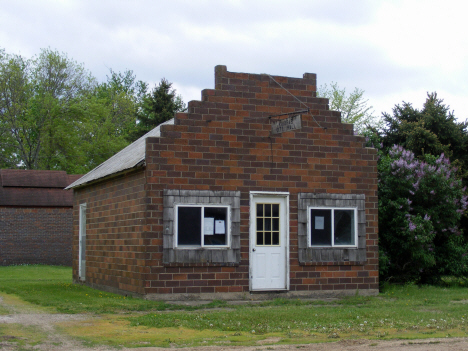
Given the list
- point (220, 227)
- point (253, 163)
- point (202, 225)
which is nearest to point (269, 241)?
point (220, 227)

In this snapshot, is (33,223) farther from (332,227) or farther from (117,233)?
(332,227)

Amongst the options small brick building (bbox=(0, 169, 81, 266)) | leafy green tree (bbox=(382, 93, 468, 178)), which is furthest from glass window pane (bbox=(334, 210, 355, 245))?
small brick building (bbox=(0, 169, 81, 266))

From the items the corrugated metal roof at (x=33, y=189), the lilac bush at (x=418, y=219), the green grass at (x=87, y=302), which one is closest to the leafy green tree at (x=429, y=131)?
the lilac bush at (x=418, y=219)

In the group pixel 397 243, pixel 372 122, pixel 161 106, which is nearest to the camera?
pixel 397 243

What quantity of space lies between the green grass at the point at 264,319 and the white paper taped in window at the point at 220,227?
1.67 meters

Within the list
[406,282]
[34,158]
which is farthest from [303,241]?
[34,158]

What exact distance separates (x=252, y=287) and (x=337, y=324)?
442cm

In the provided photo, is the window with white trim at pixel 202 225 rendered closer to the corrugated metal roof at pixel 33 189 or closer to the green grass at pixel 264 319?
the green grass at pixel 264 319

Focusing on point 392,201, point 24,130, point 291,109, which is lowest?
point 392,201

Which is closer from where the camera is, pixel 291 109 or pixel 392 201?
pixel 291 109

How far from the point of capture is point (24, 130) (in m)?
46.9

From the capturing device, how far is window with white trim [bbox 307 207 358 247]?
1513cm

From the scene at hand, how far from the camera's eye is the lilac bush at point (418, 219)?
17203 mm

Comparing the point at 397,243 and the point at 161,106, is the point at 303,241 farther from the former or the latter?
the point at 161,106
